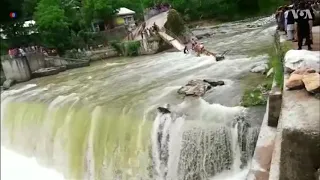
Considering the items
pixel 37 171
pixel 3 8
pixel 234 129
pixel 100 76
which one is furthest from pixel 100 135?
pixel 3 8

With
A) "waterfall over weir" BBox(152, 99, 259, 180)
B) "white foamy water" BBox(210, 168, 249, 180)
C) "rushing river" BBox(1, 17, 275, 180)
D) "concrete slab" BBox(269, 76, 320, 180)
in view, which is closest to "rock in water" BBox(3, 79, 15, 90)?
"rushing river" BBox(1, 17, 275, 180)

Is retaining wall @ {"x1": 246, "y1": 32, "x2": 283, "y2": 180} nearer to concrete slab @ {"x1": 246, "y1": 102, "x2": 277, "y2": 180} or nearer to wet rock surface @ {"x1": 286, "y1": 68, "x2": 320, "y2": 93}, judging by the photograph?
concrete slab @ {"x1": 246, "y1": 102, "x2": 277, "y2": 180}

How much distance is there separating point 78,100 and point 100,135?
81.5 inches

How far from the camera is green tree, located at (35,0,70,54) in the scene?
1570cm

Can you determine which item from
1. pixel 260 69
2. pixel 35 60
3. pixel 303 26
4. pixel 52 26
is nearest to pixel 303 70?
pixel 303 26

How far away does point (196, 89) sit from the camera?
679cm

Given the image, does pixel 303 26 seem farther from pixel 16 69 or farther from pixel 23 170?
pixel 16 69

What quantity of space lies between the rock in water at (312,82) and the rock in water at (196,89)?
3876mm

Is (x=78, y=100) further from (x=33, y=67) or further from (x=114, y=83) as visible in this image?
(x=33, y=67)

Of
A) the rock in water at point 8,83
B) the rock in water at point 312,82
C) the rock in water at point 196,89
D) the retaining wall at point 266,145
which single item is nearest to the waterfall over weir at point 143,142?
the rock in water at point 196,89

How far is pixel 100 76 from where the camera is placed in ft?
36.9

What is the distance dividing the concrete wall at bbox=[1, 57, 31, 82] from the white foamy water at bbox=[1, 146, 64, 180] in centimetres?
613

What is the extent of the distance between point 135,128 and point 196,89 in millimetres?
1510

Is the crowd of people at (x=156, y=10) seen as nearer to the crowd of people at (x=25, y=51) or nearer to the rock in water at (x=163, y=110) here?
the crowd of people at (x=25, y=51)
